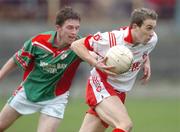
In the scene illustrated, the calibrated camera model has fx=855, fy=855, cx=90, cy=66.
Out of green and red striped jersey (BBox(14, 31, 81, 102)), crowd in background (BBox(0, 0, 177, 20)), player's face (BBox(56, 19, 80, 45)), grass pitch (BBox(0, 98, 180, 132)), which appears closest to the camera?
player's face (BBox(56, 19, 80, 45))

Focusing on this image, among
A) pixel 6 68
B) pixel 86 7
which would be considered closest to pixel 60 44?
pixel 6 68

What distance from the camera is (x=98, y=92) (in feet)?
36.4

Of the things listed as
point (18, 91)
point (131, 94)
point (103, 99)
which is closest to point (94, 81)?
point (103, 99)

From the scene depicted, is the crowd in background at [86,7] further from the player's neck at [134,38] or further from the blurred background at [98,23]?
the player's neck at [134,38]

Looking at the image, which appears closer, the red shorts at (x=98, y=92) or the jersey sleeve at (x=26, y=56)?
the red shorts at (x=98, y=92)

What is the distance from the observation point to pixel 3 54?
23.2m

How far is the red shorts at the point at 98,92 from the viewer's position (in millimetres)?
11027

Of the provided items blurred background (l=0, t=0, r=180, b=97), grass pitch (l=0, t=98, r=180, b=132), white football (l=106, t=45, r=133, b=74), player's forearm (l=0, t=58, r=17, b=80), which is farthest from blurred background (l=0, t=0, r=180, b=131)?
white football (l=106, t=45, r=133, b=74)

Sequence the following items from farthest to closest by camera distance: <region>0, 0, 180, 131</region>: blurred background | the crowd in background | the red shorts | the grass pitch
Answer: the crowd in background
<region>0, 0, 180, 131</region>: blurred background
the grass pitch
the red shorts

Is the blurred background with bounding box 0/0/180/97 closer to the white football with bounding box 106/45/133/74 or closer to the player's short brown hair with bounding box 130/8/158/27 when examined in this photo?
the player's short brown hair with bounding box 130/8/158/27

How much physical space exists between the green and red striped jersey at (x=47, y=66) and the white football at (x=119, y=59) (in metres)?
1.13

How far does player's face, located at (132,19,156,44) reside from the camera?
10.8 metres

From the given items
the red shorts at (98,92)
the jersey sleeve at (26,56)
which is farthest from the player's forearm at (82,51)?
the jersey sleeve at (26,56)

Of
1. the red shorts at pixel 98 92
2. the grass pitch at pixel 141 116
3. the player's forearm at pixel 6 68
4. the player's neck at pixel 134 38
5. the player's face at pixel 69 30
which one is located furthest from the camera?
the grass pitch at pixel 141 116
